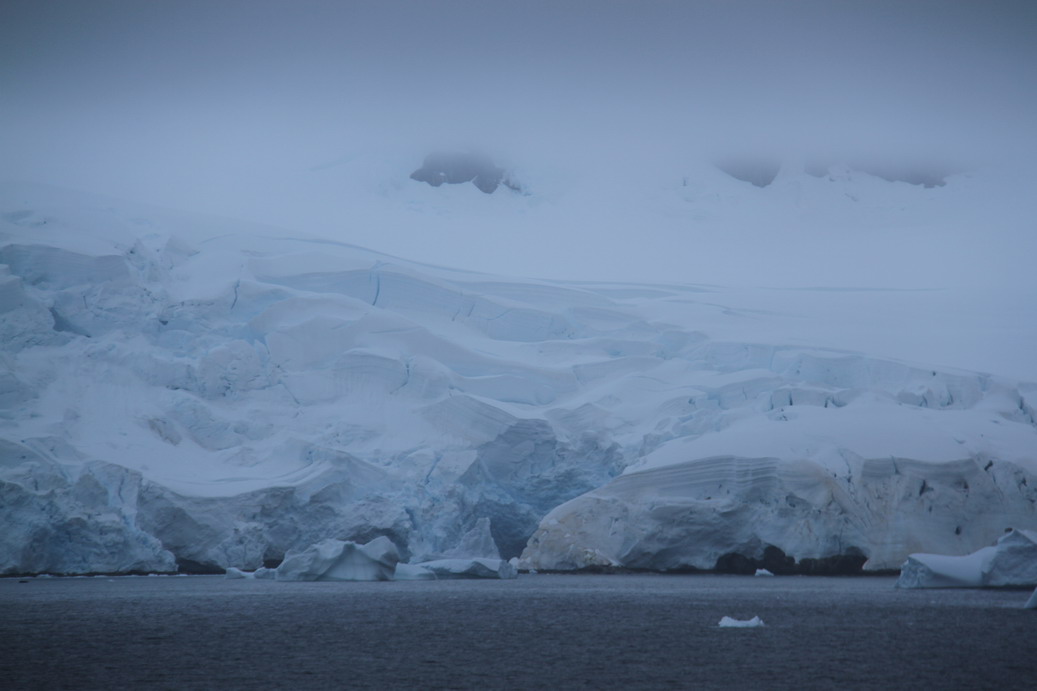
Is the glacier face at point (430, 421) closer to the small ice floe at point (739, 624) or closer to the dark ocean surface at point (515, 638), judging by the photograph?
the dark ocean surface at point (515, 638)

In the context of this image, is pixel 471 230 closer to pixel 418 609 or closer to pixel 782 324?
pixel 782 324

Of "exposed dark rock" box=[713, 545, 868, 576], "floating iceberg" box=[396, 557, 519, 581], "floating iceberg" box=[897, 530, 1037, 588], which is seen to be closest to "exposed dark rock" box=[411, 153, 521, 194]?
"exposed dark rock" box=[713, 545, 868, 576]

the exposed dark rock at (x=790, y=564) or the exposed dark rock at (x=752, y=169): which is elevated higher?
the exposed dark rock at (x=752, y=169)

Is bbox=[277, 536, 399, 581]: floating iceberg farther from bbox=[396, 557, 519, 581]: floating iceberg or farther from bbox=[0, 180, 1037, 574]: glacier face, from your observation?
bbox=[0, 180, 1037, 574]: glacier face

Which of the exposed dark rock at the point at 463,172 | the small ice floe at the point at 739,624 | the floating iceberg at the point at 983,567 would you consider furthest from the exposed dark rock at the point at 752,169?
the small ice floe at the point at 739,624

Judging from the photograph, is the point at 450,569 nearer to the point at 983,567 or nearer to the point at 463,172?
the point at 983,567

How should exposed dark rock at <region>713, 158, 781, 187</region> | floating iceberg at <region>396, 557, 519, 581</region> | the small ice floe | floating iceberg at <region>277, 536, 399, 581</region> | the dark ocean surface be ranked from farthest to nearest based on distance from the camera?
exposed dark rock at <region>713, 158, 781, 187</region>, floating iceberg at <region>396, 557, 519, 581</region>, floating iceberg at <region>277, 536, 399, 581</region>, the small ice floe, the dark ocean surface

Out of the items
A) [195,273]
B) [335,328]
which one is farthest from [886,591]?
[195,273]
